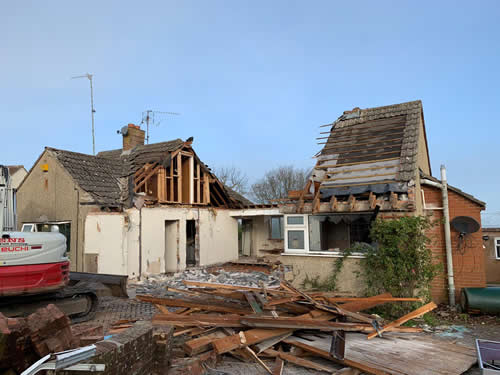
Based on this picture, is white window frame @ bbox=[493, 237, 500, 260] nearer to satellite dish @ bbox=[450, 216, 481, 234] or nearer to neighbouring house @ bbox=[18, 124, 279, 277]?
satellite dish @ bbox=[450, 216, 481, 234]

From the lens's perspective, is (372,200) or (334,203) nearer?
(372,200)

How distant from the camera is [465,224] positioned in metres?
10.8

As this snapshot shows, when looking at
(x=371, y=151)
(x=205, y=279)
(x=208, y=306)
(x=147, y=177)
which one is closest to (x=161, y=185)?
(x=147, y=177)

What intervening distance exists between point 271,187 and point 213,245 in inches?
1018

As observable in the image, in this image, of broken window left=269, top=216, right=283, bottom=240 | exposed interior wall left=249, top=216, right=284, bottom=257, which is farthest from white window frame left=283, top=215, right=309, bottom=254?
exposed interior wall left=249, top=216, right=284, bottom=257

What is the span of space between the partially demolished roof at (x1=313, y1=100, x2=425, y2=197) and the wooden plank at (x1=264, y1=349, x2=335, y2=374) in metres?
5.81

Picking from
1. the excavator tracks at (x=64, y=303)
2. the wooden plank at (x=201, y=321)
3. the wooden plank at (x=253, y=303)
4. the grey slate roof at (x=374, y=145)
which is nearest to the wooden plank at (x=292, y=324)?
the wooden plank at (x=201, y=321)

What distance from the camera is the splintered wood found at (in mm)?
5531

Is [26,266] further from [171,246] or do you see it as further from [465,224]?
[465,224]

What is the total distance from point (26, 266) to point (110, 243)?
6624mm

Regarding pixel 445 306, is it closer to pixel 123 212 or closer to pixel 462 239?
pixel 462 239

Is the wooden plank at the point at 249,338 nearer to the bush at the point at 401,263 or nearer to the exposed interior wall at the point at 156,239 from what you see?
the bush at the point at 401,263

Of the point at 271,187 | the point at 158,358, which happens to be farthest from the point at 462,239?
the point at 271,187

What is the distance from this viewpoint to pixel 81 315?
8.69 metres
